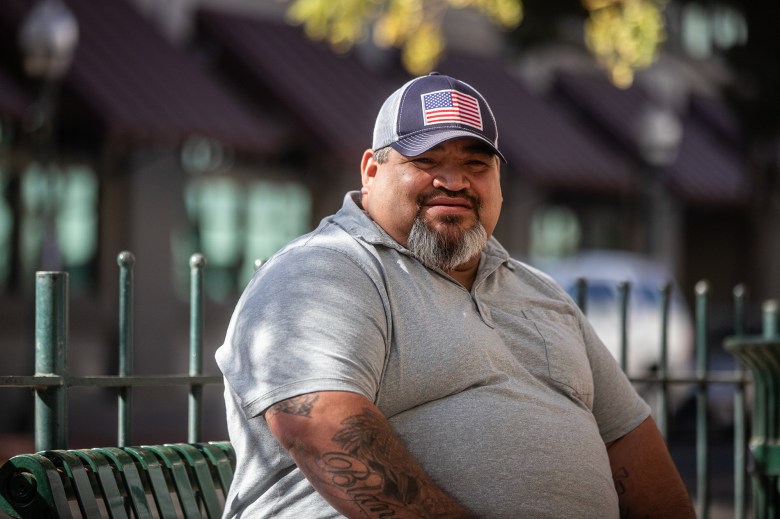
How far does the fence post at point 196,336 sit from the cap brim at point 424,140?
813 millimetres

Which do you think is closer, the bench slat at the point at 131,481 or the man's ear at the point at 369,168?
the bench slat at the point at 131,481

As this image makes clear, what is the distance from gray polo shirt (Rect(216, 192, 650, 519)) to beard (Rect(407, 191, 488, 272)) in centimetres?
3

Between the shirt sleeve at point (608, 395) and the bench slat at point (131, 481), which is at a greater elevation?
the shirt sleeve at point (608, 395)

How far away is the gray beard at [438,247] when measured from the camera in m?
3.47

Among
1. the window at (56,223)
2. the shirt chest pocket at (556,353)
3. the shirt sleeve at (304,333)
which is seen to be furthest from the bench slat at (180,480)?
the window at (56,223)

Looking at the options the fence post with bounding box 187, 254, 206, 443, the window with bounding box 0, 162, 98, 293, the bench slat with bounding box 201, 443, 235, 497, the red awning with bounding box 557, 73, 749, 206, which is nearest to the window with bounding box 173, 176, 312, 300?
the window with bounding box 0, 162, 98, 293

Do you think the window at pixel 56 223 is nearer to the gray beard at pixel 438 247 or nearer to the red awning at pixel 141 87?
the red awning at pixel 141 87

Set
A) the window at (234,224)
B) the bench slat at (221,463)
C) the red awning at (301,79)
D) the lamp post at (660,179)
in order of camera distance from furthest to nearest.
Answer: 1. the lamp post at (660,179)
2. the window at (234,224)
3. the red awning at (301,79)
4. the bench slat at (221,463)

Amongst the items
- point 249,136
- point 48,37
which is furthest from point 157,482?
point 249,136

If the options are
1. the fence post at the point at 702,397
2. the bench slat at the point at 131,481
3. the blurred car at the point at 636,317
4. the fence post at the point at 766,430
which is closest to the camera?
the bench slat at the point at 131,481

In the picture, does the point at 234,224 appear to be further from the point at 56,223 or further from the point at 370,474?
the point at 370,474

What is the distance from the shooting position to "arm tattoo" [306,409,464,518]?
2961 millimetres

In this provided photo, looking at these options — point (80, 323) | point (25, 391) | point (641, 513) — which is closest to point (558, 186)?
point (80, 323)

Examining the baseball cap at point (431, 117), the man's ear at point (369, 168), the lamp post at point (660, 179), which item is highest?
the lamp post at point (660, 179)
